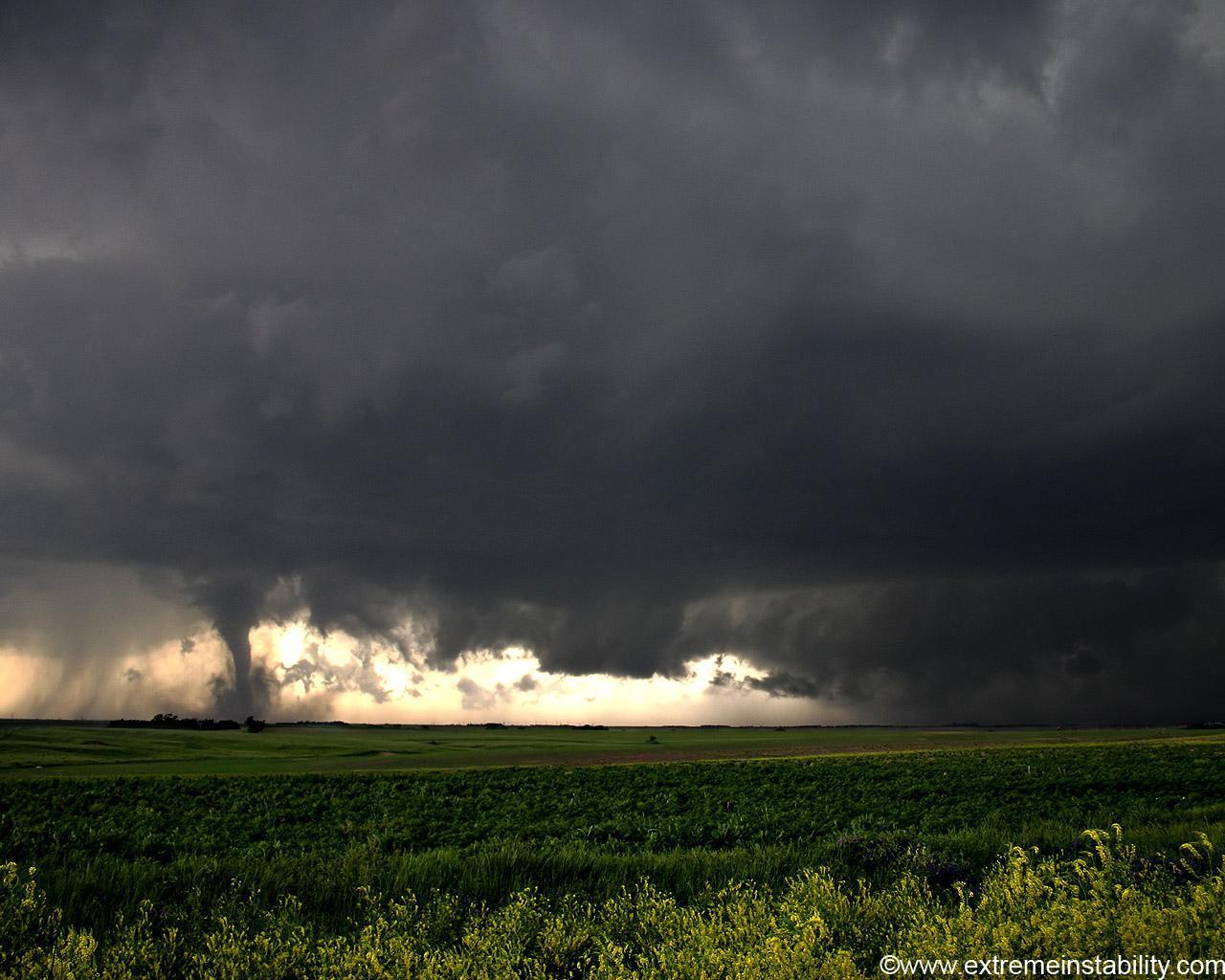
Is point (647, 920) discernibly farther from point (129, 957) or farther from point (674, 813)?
→ point (674, 813)

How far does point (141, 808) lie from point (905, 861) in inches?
1329

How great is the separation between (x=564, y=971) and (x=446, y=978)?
1.14 meters

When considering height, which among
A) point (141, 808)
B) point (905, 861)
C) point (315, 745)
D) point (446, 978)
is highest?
point (446, 978)

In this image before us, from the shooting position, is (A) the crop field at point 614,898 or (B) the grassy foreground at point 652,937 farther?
(A) the crop field at point 614,898

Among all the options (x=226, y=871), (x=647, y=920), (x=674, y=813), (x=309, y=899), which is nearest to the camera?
(x=647, y=920)

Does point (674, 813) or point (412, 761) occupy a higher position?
point (674, 813)

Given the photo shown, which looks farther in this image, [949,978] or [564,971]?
[564,971]

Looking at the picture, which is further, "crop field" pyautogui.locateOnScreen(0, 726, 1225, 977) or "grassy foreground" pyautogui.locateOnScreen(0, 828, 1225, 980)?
"crop field" pyautogui.locateOnScreen(0, 726, 1225, 977)

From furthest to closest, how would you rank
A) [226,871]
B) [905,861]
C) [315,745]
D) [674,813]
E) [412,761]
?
[315,745] → [412,761] → [674,813] → [905,861] → [226,871]

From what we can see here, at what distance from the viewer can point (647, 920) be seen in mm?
7410

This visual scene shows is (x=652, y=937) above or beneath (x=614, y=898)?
above

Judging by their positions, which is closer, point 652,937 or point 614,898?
point 652,937

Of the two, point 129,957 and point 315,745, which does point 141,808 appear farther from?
point 315,745

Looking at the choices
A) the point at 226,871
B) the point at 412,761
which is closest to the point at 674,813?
the point at 226,871
